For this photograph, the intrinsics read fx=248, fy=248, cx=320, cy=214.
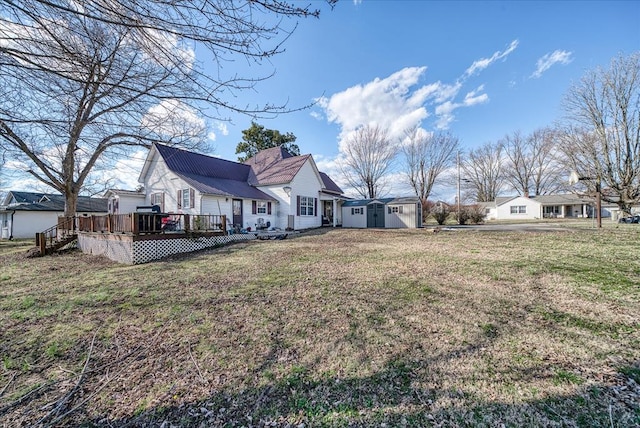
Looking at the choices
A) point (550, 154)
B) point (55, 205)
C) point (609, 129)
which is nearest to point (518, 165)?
point (550, 154)

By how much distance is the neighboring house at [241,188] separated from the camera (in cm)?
1493

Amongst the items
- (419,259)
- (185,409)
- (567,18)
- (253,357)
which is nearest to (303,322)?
(253,357)

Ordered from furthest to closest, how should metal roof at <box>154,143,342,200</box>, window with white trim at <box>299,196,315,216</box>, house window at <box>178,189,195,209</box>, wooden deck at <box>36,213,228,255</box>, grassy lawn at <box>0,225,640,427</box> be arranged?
window with white trim at <box>299,196,315,216</box>
metal roof at <box>154,143,342,200</box>
house window at <box>178,189,195,209</box>
wooden deck at <box>36,213,228,255</box>
grassy lawn at <box>0,225,640,427</box>

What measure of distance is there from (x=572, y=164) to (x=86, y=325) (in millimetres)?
26608

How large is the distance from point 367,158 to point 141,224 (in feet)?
84.8

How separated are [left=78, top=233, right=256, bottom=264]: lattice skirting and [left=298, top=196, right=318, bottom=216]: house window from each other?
7464 mm

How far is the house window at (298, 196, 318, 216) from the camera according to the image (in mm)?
18516

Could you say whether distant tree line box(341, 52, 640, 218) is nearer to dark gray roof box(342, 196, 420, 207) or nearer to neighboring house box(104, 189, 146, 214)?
dark gray roof box(342, 196, 420, 207)

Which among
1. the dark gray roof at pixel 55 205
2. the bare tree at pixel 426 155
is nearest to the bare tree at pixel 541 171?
the bare tree at pixel 426 155

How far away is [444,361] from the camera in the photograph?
2.75 meters

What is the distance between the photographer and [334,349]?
3062 mm

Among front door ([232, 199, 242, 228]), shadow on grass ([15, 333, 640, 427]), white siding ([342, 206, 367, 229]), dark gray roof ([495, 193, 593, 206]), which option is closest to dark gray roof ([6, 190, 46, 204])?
front door ([232, 199, 242, 228])

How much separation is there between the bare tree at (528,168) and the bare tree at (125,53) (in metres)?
46.7

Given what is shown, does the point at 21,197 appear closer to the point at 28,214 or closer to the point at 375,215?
the point at 28,214
